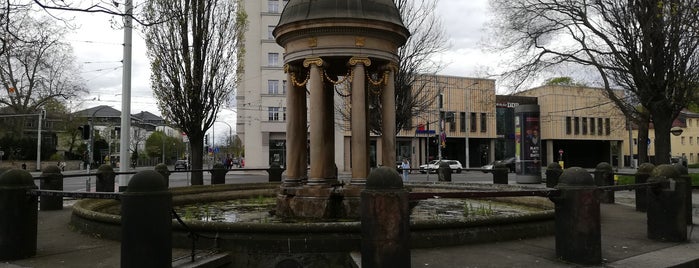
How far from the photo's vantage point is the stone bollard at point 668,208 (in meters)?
7.34

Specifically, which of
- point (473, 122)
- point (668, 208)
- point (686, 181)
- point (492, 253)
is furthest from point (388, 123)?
point (473, 122)

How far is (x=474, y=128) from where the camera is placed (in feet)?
206

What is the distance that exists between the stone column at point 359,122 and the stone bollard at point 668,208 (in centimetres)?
456

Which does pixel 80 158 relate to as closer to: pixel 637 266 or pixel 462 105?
pixel 462 105

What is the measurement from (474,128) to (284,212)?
185ft

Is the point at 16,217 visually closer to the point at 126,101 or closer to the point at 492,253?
the point at 492,253

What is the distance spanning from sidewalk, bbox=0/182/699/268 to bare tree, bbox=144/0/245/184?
1290 cm

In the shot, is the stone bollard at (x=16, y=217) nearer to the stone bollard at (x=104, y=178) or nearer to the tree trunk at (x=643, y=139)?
the stone bollard at (x=104, y=178)

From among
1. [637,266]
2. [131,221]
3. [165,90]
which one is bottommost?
[637,266]

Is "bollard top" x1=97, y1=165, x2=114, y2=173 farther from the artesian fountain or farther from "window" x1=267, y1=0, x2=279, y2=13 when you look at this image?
"window" x1=267, y1=0, x2=279, y2=13

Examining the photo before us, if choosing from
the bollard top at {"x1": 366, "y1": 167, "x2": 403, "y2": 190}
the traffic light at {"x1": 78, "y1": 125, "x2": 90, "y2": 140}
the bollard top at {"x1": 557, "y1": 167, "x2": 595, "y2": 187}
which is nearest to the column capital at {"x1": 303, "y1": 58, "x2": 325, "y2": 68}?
the bollard top at {"x1": 366, "y1": 167, "x2": 403, "y2": 190}

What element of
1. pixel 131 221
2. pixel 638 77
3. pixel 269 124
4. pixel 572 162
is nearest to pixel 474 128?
pixel 572 162

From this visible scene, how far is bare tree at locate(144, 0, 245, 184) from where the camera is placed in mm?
20141

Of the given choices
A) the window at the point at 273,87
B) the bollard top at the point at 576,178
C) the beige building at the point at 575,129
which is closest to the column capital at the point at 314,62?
the bollard top at the point at 576,178
